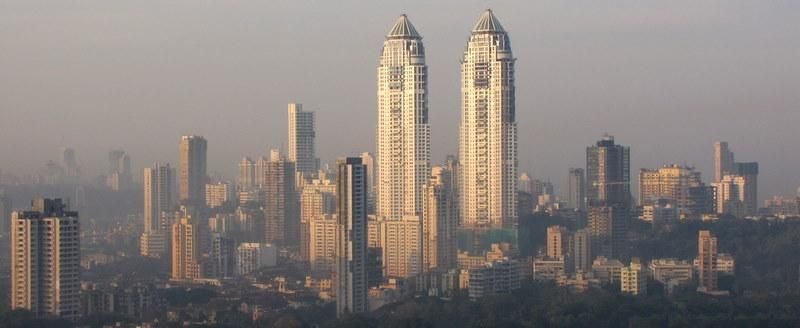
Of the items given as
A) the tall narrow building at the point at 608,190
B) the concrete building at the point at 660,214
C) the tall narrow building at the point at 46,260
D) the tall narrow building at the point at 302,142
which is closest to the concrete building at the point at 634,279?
the tall narrow building at the point at 608,190

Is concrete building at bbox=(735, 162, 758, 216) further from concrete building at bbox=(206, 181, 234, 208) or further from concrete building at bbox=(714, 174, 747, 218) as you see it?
concrete building at bbox=(206, 181, 234, 208)

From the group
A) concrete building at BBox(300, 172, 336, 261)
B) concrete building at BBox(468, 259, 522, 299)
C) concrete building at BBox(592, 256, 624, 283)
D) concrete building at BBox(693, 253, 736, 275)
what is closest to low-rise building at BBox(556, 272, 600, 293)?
concrete building at BBox(592, 256, 624, 283)

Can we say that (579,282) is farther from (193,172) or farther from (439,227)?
(193,172)

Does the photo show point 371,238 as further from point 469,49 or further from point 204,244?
point 469,49

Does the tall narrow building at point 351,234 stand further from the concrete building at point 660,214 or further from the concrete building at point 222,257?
the concrete building at point 660,214

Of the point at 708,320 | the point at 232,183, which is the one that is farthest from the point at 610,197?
the point at 708,320

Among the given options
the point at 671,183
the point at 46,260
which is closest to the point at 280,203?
the point at 671,183
